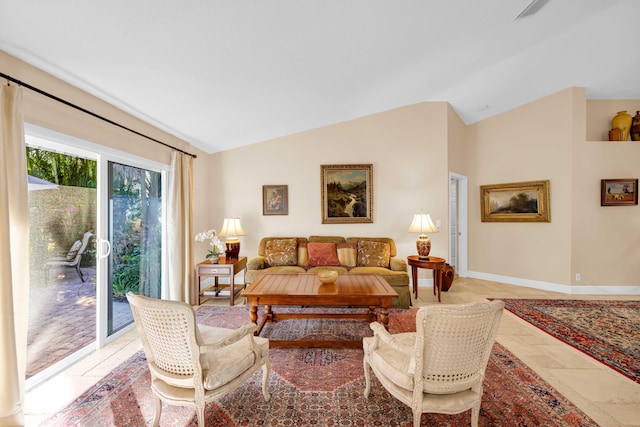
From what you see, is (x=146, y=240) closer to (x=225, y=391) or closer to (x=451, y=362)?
(x=225, y=391)

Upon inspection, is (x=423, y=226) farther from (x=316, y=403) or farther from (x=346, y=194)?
(x=316, y=403)

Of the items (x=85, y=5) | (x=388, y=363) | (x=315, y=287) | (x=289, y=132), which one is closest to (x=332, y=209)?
(x=289, y=132)

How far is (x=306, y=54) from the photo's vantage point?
2.47 metres

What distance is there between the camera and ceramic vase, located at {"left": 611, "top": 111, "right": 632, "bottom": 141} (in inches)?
170

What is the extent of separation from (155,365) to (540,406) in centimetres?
269

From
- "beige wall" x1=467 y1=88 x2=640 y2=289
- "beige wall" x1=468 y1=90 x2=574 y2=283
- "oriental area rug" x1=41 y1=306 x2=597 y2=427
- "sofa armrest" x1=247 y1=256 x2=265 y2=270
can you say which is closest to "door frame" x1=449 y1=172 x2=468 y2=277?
"beige wall" x1=468 y1=90 x2=574 y2=283

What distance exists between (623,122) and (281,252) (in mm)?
6211

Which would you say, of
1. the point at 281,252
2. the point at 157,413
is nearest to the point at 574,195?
the point at 281,252

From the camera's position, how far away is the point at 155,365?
1.60 m

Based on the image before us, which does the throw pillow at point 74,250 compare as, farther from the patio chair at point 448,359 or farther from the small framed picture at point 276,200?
the patio chair at point 448,359

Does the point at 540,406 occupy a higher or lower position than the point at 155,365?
lower

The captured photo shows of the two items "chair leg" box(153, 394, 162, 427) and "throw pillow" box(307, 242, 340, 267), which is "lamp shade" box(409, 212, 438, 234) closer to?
"throw pillow" box(307, 242, 340, 267)

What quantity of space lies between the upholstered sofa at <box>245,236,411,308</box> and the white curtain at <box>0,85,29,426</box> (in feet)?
7.93


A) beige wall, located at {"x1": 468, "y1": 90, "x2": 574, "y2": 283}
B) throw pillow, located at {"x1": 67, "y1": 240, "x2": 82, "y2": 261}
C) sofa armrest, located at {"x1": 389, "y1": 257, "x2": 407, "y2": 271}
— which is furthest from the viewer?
beige wall, located at {"x1": 468, "y1": 90, "x2": 574, "y2": 283}
